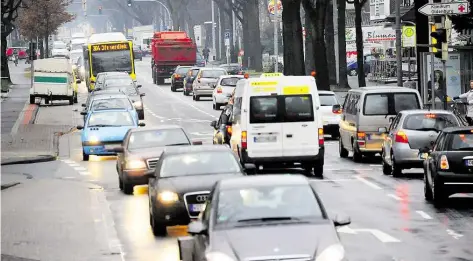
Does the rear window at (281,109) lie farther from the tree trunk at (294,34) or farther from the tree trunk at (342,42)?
the tree trunk at (342,42)

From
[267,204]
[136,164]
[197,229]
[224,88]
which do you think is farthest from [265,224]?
[224,88]

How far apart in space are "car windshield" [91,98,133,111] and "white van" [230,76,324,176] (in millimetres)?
14632

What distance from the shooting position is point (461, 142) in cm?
2336

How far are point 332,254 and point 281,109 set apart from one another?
17.0m

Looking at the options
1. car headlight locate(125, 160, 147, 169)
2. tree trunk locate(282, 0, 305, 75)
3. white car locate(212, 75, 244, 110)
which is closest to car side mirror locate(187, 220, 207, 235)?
car headlight locate(125, 160, 147, 169)

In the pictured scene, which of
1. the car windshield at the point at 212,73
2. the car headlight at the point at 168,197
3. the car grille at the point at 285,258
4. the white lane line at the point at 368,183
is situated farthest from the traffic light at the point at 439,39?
the car windshield at the point at 212,73

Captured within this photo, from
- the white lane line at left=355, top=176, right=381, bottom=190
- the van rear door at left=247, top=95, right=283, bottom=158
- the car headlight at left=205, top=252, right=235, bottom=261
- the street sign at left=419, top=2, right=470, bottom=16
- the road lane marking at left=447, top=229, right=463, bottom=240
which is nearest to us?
the car headlight at left=205, top=252, right=235, bottom=261

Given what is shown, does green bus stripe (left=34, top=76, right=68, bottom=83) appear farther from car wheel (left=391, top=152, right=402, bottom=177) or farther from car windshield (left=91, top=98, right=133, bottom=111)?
car wheel (left=391, top=152, right=402, bottom=177)

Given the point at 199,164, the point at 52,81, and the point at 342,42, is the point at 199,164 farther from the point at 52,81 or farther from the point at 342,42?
the point at 342,42

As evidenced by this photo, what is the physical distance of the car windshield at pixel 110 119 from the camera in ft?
127

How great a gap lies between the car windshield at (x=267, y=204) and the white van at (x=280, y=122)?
15187 millimetres

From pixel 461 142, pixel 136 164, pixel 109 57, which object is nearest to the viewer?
pixel 461 142

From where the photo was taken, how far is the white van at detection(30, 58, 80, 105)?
69.4 m

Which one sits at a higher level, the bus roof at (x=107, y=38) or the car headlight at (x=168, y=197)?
the bus roof at (x=107, y=38)
